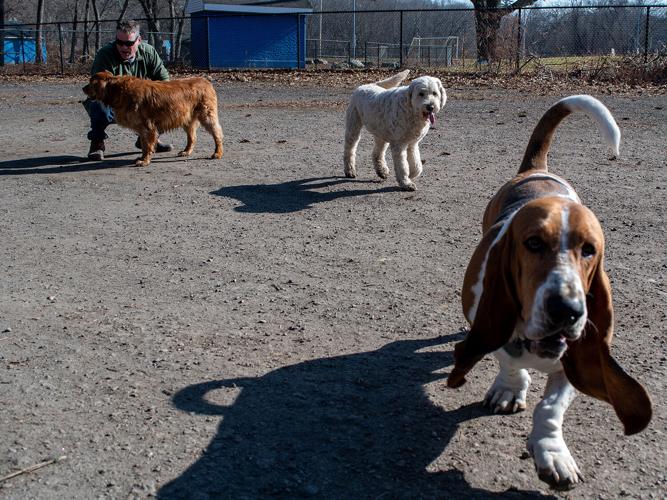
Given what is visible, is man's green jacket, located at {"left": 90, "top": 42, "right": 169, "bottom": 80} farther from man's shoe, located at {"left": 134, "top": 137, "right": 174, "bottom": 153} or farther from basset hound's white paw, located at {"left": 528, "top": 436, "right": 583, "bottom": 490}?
basset hound's white paw, located at {"left": 528, "top": 436, "right": 583, "bottom": 490}

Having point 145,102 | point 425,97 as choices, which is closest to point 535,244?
point 425,97

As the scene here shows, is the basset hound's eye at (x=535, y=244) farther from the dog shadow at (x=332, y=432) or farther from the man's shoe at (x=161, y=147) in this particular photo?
the man's shoe at (x=161, y=147)

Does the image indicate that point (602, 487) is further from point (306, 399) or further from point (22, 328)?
point (22, 328)

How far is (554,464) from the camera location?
291 centimetres

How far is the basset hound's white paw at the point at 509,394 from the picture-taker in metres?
3.58

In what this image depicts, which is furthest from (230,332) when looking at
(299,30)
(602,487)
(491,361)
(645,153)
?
(299,30)

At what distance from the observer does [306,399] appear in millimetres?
3738

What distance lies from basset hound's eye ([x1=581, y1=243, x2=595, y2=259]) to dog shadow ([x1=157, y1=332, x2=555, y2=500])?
94cm

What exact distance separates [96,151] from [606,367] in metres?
8.45

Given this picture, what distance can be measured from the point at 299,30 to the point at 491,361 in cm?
3287

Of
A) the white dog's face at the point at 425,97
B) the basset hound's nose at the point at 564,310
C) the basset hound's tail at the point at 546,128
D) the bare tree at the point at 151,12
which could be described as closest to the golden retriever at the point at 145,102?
the white dog's face at the point at 425,97

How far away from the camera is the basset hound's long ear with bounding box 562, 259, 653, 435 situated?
2830 mm

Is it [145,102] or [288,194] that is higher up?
[145,102]

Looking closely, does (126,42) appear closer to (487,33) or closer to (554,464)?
(554,464)
